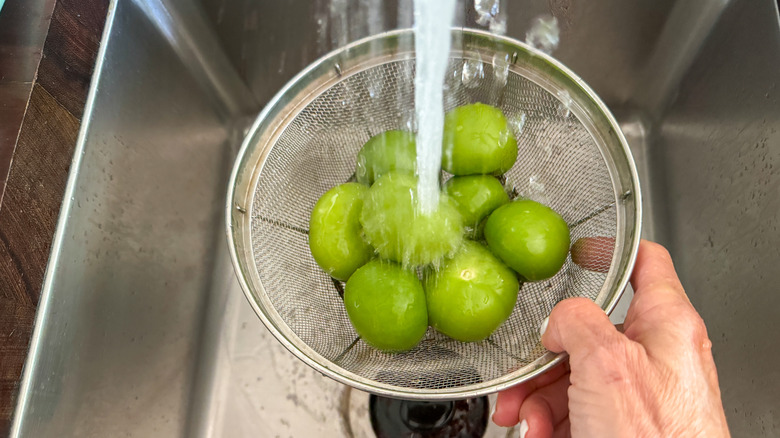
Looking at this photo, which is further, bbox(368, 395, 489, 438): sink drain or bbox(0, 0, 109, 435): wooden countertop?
bbox(368, 395, 489, 438): sink drain

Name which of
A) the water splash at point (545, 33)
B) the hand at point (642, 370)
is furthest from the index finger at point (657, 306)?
the water splash at point (545, 33)

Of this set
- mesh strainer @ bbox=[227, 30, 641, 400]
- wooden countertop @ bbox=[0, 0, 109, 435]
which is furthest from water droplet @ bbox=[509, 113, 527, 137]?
wooden countertop @ bbox=[0, 0, 109, 435]

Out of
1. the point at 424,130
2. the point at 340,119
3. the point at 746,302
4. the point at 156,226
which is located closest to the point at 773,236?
the point at 746,302

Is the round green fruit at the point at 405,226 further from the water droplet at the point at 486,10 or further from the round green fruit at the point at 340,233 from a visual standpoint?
the water droplet at the point at 486,10

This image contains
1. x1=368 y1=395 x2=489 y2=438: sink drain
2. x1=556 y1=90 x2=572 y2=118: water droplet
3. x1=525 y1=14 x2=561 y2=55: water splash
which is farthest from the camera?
x1=525 y1=14 x2=561 y2=55: water splash

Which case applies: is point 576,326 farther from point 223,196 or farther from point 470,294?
point 223,196

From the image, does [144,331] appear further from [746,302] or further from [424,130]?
[746,302]

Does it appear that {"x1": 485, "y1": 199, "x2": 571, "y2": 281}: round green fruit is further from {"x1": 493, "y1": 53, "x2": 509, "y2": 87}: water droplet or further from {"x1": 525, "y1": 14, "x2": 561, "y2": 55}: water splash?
{"x1": 525, "y1": 14, "x2": 561, "y2": 55}: water splash
